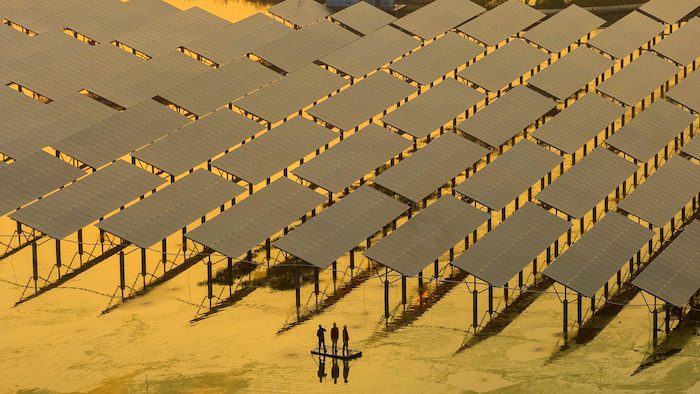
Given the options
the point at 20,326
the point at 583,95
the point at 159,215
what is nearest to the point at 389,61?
the point at 583,95

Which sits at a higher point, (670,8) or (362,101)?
(362,101)

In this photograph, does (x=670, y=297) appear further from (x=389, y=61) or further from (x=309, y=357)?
(x=389, y=61)

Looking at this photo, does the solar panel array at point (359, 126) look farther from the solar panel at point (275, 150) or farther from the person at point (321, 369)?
the person at point (321, 369)

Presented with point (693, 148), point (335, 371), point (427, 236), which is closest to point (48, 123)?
point (427, 236)

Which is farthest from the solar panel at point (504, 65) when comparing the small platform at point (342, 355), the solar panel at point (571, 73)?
the small platform at point (342, 355)

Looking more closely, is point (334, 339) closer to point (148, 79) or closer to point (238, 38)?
point (148, 79)
